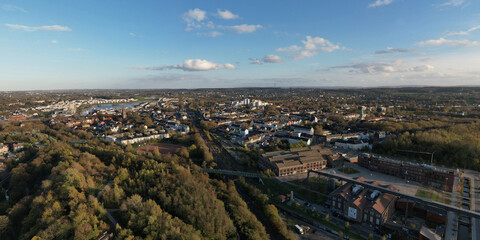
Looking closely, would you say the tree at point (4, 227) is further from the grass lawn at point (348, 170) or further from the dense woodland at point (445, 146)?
the dense woodland at point (445, 146)

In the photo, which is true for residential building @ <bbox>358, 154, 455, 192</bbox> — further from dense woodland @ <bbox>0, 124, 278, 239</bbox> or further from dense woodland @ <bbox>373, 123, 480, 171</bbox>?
dense woodland @ <bbox>0, 124, 278, 239</bbox>

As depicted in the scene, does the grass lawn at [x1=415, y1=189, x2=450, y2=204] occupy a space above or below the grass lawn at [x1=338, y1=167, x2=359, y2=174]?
below

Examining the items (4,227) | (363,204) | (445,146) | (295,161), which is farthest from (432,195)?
(4,227)

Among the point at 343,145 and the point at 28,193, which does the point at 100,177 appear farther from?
the point at 343,145

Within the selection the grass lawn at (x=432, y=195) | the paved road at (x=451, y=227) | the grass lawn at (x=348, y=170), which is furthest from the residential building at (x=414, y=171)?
the paved road at (x=451, y=227)

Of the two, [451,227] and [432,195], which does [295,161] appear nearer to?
[432,195]

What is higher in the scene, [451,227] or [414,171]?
[414,171]

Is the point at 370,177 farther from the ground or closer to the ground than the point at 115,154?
closer to the ground

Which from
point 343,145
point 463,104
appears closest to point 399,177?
point 343,145

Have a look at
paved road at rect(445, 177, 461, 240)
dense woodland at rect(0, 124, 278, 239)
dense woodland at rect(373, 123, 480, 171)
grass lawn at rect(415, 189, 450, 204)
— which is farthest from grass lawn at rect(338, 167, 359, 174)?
dense woodland at rect(0, 124, 278, 239)
